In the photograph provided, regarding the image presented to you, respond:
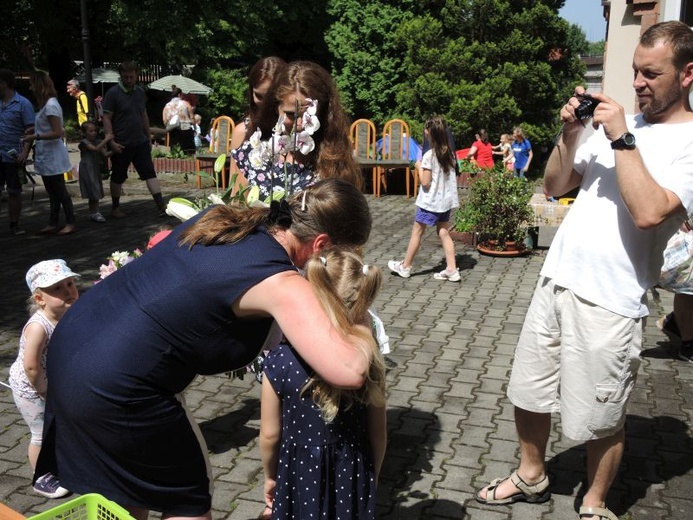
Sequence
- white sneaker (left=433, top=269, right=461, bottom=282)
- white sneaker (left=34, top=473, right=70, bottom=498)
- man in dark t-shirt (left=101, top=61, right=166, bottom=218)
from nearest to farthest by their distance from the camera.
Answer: white sneaker (left=34, top=473, right=70, bottom=498) → white sneaker (left=433, top=269, right=461, bottom=282) → man in dark t-shirt (left=101, top=61, right=166, bottom=218)

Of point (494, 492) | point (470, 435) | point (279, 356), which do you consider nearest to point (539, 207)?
point (470, 435)

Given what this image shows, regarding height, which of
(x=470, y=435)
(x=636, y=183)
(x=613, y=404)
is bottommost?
(x=470, y=435)

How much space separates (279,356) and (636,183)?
Answer: 1.47 m

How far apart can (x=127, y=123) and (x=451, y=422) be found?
6966 millimetres

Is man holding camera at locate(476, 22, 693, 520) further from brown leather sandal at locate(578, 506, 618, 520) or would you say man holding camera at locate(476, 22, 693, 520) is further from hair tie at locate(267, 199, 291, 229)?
hair tie at locate(267, 199, 291, 229)

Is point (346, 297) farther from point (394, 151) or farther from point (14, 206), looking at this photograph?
point (394, 151)

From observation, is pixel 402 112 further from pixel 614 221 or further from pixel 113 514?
pixel 113 514

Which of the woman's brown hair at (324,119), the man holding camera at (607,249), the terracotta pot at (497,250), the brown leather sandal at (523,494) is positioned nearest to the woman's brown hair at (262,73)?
the woman's brown hair at (324,119)

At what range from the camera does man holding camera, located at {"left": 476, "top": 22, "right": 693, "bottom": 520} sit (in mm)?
2941

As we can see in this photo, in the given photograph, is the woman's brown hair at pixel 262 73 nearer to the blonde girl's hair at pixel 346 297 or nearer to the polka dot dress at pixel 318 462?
the blonde girl's hair at pixel 346 297

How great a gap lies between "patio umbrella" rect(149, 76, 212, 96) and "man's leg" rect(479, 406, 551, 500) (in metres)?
21.1

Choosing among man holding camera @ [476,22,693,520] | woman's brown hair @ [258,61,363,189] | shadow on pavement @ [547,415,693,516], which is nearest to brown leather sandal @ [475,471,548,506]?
shadow on pavement @ [547,415,693,516]

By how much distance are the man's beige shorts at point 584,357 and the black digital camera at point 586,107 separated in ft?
2.34

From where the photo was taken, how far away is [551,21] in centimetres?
1969
